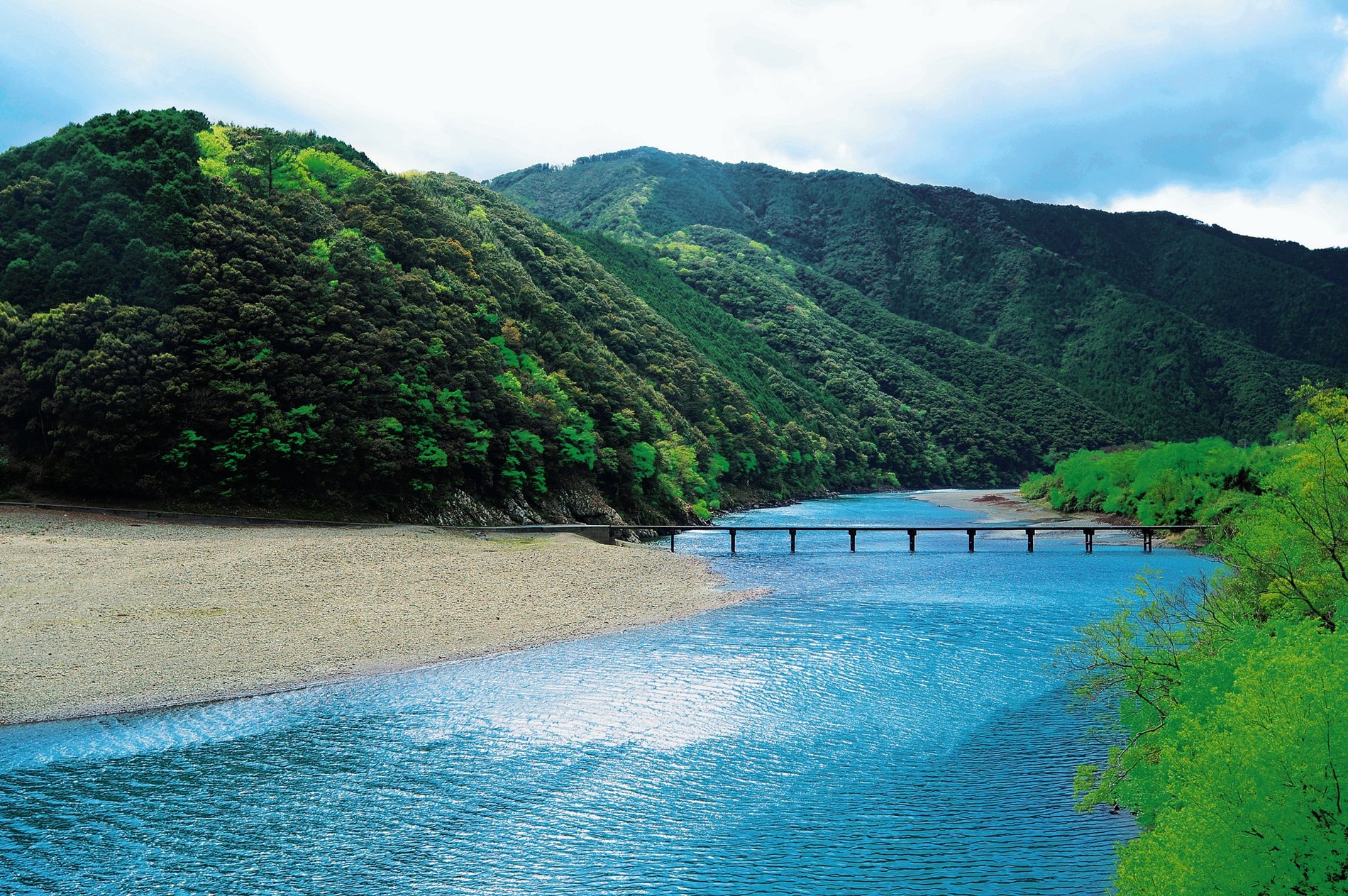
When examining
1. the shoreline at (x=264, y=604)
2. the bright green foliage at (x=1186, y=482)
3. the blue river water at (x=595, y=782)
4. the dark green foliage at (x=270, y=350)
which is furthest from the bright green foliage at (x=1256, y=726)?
the dark green foliage at (x=270, y=350)

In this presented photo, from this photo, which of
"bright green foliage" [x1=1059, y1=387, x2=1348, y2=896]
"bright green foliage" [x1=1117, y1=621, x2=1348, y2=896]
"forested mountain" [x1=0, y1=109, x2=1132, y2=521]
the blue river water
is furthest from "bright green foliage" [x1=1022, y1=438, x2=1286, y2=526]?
"bright green foliage" [x1=1117, y1=621, x2=1348, y2=896]

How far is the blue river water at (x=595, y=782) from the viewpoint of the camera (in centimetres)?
1328

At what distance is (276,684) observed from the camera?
877 inches

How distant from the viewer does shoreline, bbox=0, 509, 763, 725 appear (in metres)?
21.8

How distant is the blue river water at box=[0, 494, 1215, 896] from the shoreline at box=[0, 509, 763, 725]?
1.62 metres

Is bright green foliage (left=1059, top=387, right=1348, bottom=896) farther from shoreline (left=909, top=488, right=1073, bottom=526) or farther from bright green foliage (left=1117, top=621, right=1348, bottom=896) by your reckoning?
shoreline (left=909, top=488, right=1073, bottom=526)

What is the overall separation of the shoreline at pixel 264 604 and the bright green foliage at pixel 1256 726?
17984 millimetres

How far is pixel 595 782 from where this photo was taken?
55.5ft

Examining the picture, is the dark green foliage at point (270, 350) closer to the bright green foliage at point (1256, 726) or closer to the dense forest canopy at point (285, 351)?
the dense forest canopy at point (285, 351)

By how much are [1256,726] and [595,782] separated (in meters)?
11.6

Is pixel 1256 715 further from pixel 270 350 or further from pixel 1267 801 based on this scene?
pixel 270 350

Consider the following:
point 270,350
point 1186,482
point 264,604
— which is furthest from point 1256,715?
point 1186,482

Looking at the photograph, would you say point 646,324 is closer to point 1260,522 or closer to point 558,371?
point 558,371

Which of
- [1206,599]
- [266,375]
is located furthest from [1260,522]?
[266,375]
